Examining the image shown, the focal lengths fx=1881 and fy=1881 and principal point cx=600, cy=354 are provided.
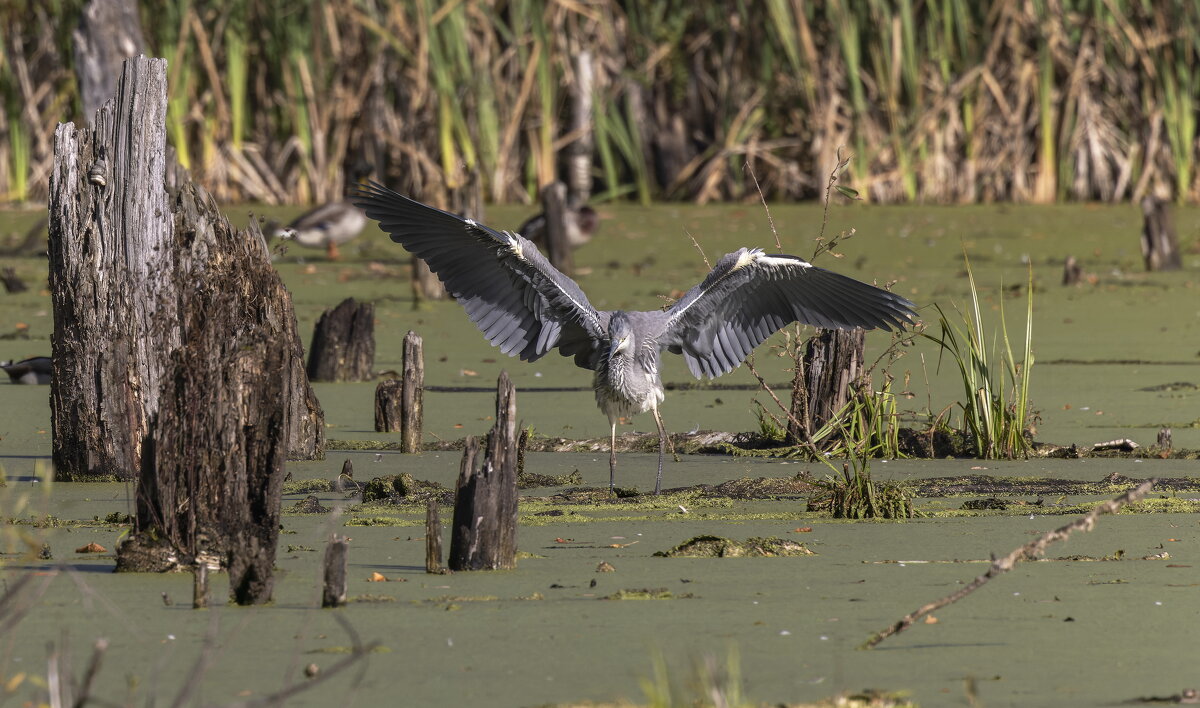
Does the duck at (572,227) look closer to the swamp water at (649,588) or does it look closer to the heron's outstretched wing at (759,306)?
the swamp water at (649,588)

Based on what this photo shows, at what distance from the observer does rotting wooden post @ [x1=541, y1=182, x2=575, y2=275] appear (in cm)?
1294

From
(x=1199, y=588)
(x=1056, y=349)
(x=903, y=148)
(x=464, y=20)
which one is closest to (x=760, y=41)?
(x=903, y=148)

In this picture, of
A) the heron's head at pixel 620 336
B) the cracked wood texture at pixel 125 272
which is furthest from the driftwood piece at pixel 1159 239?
the cracked wood texture at pixel 125 272

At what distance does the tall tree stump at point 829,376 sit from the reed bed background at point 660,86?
7.86 metres

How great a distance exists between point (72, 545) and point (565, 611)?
1662mm

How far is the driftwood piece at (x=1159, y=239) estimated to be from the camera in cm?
1319

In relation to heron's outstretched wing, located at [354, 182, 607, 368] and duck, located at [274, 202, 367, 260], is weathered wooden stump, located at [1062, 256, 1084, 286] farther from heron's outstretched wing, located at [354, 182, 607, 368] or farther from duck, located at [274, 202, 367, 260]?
heron's outstretched wing, located at [354, 182, 607, 368]

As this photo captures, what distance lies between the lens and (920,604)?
Result: 182 inches

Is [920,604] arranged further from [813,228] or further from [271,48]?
[271,48]

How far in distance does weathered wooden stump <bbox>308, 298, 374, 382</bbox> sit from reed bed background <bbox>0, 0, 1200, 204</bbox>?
5.48 meters

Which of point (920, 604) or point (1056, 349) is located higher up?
point (1056, 349)

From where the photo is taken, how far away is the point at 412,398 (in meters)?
7.43

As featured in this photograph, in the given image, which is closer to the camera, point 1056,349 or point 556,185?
point 1056,349

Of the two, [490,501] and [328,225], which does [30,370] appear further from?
[490,501]
